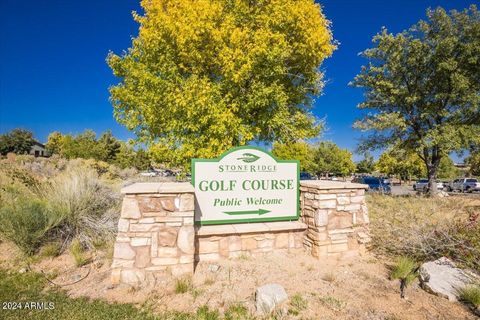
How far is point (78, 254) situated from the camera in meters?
4.81

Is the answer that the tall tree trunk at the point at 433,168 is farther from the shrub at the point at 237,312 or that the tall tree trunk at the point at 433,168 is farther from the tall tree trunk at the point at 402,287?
the shrub at the point at 237,312

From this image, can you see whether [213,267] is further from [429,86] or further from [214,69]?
[429,86]

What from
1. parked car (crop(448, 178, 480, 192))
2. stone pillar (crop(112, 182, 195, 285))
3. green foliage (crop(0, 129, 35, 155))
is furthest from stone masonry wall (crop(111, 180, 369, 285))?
green foliage (crop(0, 129, 35, 155))

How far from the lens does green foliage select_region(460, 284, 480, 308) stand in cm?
346

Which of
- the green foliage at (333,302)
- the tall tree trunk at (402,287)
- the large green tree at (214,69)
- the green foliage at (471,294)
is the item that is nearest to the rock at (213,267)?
the green foliage at (333,302)

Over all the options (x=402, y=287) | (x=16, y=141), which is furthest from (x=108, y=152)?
(x=402, y=287)

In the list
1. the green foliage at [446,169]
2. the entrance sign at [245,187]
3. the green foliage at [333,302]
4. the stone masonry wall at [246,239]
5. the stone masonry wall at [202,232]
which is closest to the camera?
the green foliage at [333,302]

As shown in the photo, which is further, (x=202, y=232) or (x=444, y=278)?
(x=202, y=232)

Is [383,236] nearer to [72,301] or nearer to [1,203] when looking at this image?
[72,301]

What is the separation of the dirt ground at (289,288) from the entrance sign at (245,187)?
839 millimetres

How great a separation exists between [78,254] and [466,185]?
117 feet

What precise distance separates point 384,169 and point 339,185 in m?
43.9

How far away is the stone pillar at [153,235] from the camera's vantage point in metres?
4.21

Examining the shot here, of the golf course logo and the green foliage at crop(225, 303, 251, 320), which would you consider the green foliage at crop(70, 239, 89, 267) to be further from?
the golf course logo
